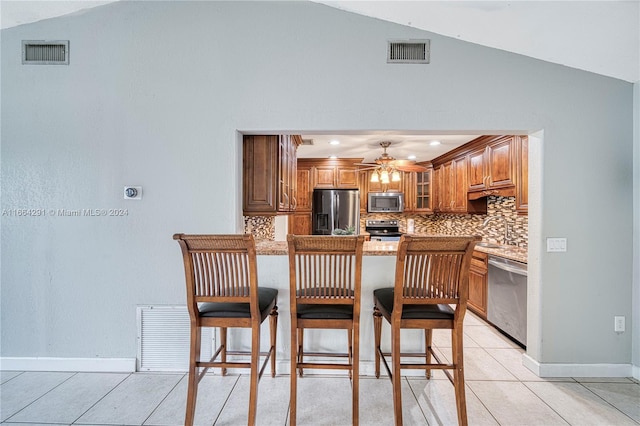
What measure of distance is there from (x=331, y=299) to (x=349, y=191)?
3.81 meters

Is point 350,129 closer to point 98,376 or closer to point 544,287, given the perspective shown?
point 544,287

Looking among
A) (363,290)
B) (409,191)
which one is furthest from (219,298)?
(409,191)

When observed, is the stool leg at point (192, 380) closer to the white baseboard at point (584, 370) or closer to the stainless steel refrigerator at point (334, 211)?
the white baseboard at point (584, 370)

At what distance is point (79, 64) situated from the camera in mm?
2262

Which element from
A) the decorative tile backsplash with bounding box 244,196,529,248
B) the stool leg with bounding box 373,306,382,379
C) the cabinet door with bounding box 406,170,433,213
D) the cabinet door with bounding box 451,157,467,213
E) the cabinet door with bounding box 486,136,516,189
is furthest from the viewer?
the cabinet door with bounding box 406,170,433,213

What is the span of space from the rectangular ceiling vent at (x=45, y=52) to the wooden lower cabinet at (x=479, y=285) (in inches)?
168

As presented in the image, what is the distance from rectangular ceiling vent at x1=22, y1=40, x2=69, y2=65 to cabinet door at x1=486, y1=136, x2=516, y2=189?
4.16m

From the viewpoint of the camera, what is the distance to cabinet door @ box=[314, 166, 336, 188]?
5406 millimetres

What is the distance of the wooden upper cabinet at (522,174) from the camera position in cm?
292

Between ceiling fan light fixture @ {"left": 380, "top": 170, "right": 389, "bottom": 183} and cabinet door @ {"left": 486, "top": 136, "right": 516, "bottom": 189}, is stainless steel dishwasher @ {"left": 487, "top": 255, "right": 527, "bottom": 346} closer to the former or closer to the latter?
cabinet door @ {"left": 486, "top": 136, "right": 516, "bottom": 189}

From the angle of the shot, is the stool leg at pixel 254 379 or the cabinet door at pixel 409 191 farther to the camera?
the cabinet door at pixel 409 191

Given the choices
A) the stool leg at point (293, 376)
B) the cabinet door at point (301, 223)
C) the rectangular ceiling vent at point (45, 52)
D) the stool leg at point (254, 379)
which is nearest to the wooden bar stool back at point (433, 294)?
the stool leg at point (293, 376)

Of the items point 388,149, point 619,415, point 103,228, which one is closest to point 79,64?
point 103,228

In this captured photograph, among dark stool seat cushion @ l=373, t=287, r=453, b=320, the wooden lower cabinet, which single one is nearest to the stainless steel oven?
the wooden lower cabinet
